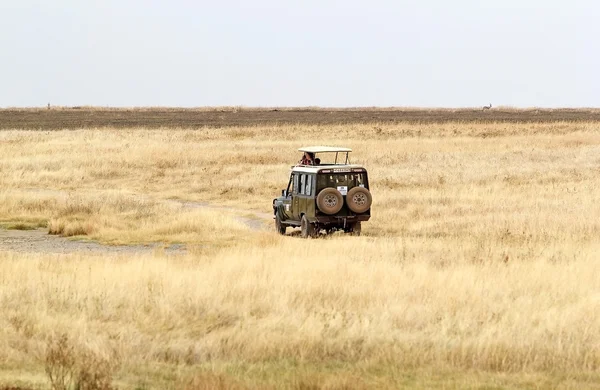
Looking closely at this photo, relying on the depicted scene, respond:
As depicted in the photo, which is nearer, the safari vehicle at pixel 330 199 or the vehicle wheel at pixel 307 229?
the safari vehicle at pixel 330 199

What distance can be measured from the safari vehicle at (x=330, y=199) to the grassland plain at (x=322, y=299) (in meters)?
0.99

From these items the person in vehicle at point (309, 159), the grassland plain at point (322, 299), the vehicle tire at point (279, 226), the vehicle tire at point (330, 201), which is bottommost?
the vehicle tire at point (279, 226)

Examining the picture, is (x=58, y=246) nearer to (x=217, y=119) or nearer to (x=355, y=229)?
(x=355, y=229)

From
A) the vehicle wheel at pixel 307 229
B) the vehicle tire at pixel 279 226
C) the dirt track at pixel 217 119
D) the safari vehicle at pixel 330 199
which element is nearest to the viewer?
the safari vehicle at pixel 330 199

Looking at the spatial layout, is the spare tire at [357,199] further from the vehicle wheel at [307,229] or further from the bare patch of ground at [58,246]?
the bare patch of ground at [58,246]

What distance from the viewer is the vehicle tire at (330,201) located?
24.1 meters

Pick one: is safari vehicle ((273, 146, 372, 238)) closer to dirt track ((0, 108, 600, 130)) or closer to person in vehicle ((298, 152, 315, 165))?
person in vehicle ((298, 152, 315, 165))

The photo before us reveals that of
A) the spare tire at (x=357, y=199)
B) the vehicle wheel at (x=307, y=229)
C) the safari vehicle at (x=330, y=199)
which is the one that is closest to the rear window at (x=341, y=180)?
the safari vehicle at (x=330, y=199)

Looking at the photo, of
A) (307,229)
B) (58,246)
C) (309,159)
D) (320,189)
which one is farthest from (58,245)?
(309,159)

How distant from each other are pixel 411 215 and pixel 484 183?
410 inches

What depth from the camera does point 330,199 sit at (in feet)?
79.7

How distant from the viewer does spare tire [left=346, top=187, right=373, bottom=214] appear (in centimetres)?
2434

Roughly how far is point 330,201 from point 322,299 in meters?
10.2

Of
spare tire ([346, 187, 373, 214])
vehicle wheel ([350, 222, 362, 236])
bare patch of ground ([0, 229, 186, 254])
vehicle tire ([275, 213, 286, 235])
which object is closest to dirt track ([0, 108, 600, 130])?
bare patch of ground ([0, 229, 186, 254])
